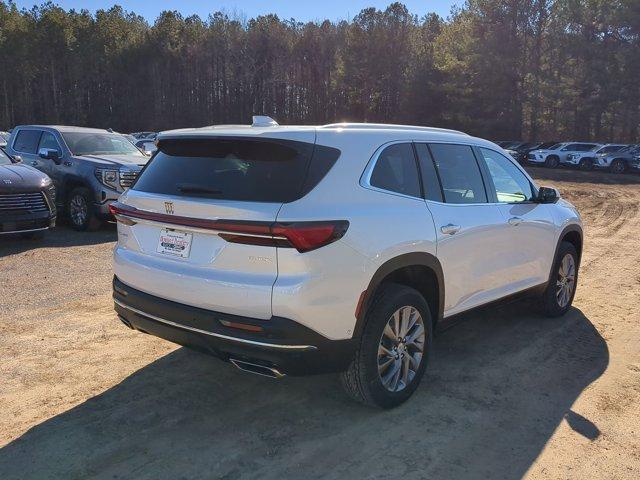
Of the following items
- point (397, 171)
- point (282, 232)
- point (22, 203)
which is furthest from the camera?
point (22, 203)

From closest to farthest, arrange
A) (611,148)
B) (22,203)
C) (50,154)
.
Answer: (22,203), (50,154), (611,148)

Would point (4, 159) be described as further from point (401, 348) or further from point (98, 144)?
point (401, 348)

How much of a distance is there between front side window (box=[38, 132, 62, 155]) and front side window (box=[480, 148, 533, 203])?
28.4ft

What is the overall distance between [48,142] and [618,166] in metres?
28.4

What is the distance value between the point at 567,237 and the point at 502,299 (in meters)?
1.60

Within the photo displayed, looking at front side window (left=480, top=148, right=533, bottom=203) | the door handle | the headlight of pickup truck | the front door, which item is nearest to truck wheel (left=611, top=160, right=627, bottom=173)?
the headlight of pickup truck

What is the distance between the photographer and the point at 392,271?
370cm

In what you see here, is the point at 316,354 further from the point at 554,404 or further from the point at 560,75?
the point at 560,75

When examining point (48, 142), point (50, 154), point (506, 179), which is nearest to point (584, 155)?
point (48, 142)

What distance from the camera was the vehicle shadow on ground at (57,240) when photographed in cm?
902

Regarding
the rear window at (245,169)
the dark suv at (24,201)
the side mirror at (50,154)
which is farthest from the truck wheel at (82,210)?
the rear window at (245,169)

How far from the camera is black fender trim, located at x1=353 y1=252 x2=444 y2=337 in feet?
11.4

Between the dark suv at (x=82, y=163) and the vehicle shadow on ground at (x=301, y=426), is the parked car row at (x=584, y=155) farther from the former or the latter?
the vehicle shadow on ground at (x=301, y=426)

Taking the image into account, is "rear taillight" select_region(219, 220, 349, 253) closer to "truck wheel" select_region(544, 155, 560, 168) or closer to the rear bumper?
the rear bumper
